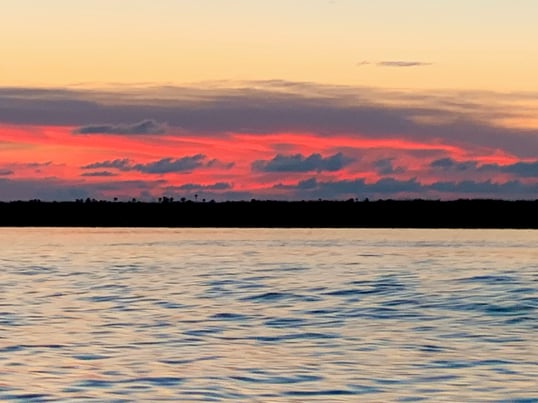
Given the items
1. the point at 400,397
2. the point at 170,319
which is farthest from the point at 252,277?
the point at 400,397

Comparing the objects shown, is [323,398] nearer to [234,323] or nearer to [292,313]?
[234,323]

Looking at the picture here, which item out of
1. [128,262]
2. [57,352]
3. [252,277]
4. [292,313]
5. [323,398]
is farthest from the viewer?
[128,262]

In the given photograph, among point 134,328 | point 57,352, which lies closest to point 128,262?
point 134,328

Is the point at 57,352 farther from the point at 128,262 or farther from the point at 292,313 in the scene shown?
the point at 128,262

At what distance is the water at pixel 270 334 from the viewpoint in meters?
19.8

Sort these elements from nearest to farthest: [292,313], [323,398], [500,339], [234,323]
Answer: [323,398], [500,339], [234,323], [292,313]

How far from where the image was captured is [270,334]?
1075 inches

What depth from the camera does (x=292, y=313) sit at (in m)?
32.6

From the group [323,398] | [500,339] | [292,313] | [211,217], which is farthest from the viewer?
[211,217]

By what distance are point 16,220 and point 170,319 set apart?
526 ft

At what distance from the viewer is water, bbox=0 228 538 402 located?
19828 mm

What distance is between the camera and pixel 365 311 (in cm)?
3334

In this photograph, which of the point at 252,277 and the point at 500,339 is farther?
the point at 252,277

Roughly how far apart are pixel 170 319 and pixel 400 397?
1239cm
